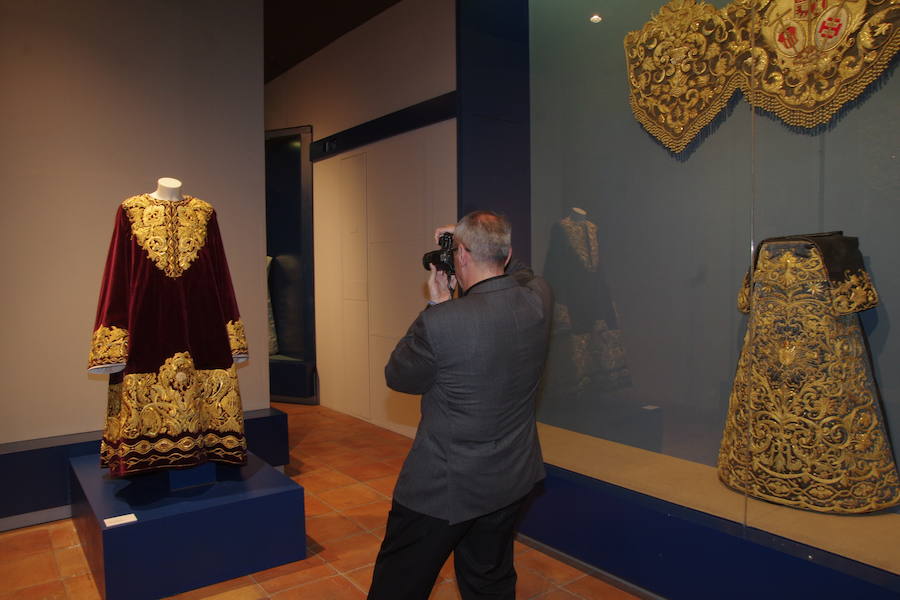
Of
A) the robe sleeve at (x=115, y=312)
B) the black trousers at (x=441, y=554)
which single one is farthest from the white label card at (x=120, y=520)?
the black trousers at (x=441, y=554)

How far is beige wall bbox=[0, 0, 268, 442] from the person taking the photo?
3311 mm

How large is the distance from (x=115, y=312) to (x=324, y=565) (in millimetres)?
1366

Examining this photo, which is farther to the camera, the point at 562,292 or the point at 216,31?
the point at 216,31

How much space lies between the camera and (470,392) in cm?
156

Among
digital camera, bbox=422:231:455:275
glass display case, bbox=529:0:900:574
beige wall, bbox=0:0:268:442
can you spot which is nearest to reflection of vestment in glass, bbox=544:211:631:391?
glass display case, bbox=529:0:900:574

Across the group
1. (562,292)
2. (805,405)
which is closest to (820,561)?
(805,405)

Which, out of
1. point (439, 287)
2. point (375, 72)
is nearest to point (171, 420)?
point (439, 287)

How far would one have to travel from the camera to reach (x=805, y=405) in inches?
84.7

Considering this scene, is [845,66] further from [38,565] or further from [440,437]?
[38,565]

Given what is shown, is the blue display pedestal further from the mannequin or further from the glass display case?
the glass display case

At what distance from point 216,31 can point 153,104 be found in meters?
0.61

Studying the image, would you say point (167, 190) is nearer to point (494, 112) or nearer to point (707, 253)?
point (494, 112)

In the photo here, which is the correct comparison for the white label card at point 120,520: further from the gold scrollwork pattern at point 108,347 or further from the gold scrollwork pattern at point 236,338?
the gold scrollwork pattern at point 236,338

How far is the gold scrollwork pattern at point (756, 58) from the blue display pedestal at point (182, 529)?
2.27m
